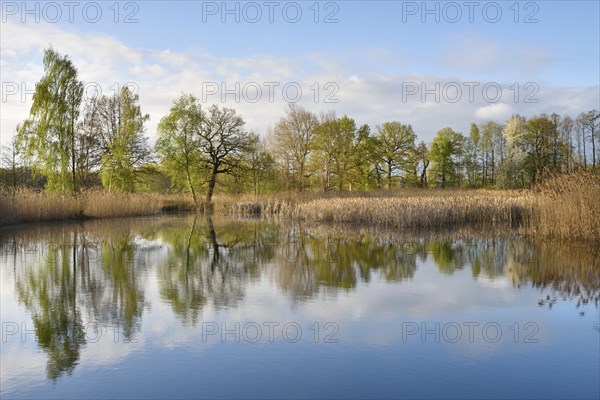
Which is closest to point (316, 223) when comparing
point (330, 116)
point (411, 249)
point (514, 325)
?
point (411, 249)

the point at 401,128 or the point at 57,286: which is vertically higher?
the point at 401,128

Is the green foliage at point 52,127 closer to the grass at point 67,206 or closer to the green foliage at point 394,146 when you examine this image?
the grass at point 67,206

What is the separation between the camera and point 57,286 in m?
7.04

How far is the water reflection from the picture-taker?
5672mm

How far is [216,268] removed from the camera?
8.70m

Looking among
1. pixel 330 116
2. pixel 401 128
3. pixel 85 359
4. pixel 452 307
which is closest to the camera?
pixel 85 359

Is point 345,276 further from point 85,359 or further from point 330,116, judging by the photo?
point 330,116

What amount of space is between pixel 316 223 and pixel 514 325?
1442 cm

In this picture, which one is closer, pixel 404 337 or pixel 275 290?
pixel 404 337

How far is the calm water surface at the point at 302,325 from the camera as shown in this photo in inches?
144

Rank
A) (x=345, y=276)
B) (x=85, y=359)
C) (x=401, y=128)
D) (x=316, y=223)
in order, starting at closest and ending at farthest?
(x=85, y=359) → (x=345, y=276) → (x=316, y=223) → (x=401, y=128)

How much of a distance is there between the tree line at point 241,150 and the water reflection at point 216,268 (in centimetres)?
988
